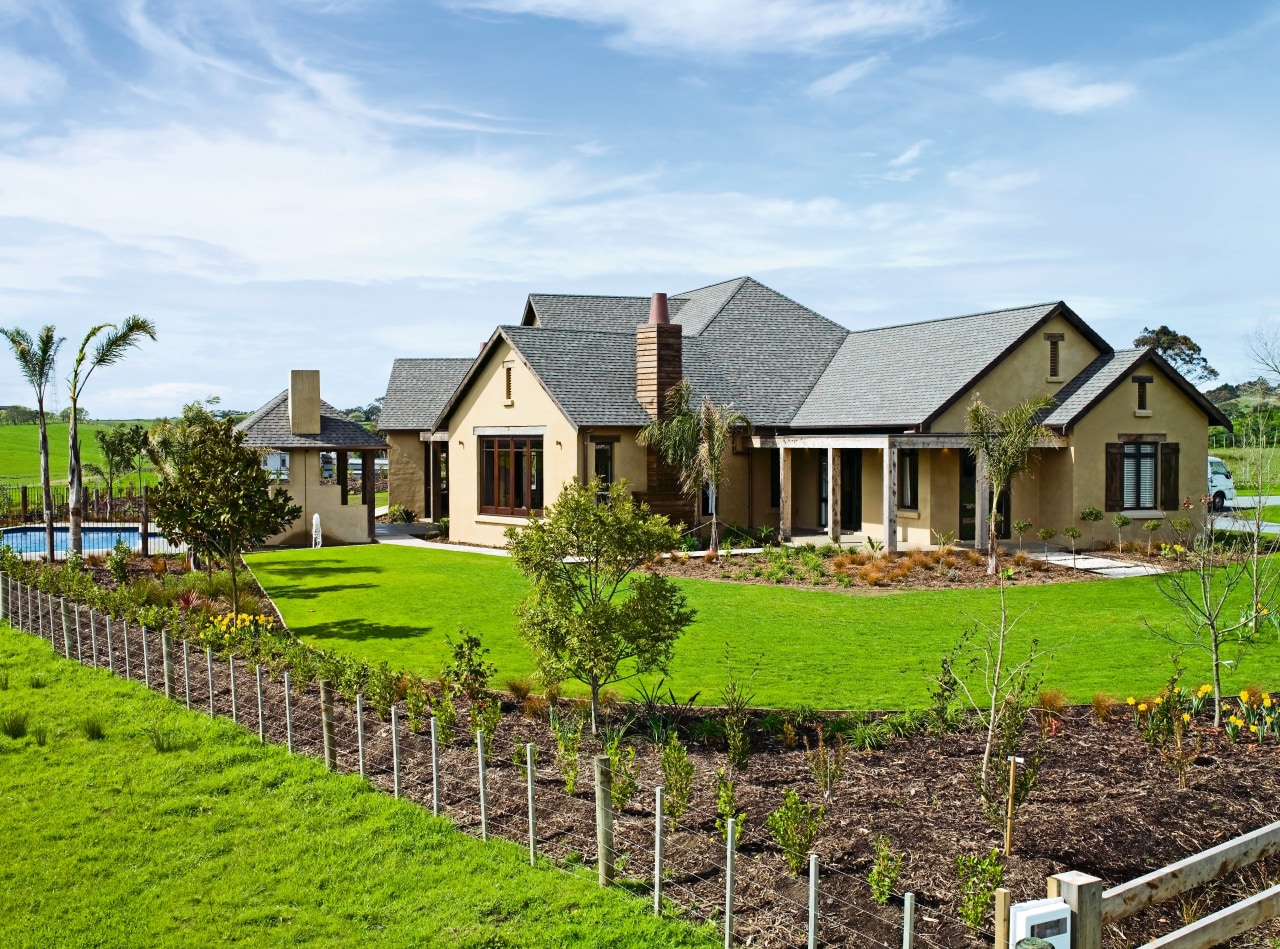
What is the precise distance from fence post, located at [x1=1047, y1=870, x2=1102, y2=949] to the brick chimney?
78.0 feet

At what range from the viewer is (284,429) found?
30.5 meters

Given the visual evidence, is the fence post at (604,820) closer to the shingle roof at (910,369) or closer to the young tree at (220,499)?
the young tree at (220,499)

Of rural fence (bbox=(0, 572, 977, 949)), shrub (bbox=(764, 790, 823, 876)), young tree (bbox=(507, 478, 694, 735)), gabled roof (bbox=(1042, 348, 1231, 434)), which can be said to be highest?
gabled roof (bbox=(1042, 348, 1231, 434))

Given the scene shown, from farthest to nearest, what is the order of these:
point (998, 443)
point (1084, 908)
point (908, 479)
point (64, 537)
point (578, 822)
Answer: point (64, 537) < point (908, 479) < point (998, 443) < point (578, 822) < point (1084, 908)

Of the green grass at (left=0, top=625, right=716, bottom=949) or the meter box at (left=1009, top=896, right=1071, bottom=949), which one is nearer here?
the meter box at (left=1009, top=896, right=1071, bottom=949)

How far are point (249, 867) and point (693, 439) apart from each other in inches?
777

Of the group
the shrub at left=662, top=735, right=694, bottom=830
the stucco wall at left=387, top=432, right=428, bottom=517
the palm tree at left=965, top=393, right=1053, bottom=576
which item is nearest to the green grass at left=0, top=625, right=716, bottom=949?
the shrub at left=662, top=735, right=694, bottom=830

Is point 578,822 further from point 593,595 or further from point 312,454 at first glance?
point 312,454

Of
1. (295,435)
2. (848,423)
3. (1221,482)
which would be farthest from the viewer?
(1221,482)

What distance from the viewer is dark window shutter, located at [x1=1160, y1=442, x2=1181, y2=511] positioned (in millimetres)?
27344

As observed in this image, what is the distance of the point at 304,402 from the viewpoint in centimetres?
3066

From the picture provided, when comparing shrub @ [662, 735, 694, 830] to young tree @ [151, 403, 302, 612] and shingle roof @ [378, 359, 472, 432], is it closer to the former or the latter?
young tree @ [151, 403, 302, 612]

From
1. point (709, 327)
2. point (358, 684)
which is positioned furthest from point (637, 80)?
point (709, 327)

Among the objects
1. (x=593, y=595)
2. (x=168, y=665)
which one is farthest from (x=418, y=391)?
(x=593, y=595)
